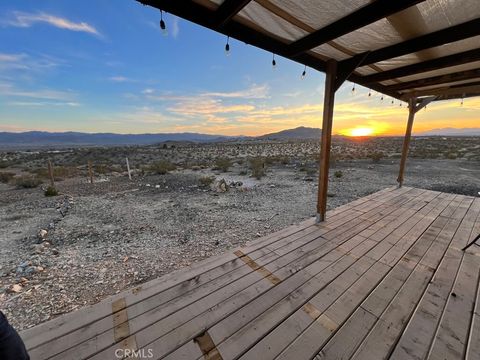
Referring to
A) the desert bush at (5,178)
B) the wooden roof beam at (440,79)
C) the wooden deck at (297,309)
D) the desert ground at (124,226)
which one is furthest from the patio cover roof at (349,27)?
the desert bush at (5,178)

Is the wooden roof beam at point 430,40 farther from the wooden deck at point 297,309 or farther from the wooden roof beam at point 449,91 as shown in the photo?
the wooden roof beam at point 449,91

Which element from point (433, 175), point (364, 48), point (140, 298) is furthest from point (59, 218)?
point (433, 175)

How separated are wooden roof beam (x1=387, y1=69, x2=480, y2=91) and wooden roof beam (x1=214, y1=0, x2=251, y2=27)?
4.70 meters

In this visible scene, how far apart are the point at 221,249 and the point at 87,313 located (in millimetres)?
2281

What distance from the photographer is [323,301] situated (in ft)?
6.34

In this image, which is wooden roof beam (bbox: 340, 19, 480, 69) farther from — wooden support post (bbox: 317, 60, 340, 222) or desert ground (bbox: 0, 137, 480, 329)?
desert ground (bbox: 0, 137, 480, 329)

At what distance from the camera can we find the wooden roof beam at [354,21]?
180 centimetres

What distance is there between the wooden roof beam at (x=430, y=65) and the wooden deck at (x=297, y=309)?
2.77m

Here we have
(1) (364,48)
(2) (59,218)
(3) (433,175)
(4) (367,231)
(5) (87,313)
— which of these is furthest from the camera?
(3) (433,175)

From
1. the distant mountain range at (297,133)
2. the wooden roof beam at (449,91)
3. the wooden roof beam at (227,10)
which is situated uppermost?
the distant mountain range at (297,133)

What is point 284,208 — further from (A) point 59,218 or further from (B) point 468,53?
(A) point 59,218

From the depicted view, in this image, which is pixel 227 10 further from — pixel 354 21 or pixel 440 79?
pixel 440 79
